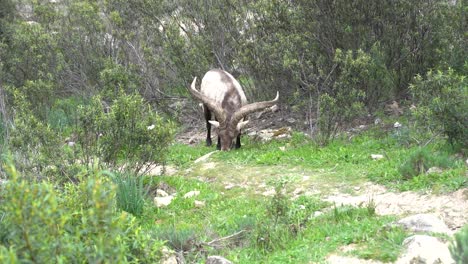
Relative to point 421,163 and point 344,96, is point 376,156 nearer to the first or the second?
point 421,163

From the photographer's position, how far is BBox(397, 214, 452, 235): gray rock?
5.44 m

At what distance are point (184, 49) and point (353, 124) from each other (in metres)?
4.90

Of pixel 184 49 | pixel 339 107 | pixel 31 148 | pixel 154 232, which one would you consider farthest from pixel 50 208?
pixel 184 49

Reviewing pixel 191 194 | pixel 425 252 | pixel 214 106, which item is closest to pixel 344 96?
pixel 214 106

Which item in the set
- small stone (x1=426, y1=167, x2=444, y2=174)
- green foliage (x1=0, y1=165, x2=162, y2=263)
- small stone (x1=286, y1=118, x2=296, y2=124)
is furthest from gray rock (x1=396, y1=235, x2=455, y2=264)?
small stone (x1=286, y1=118, x2=296, y2=124)

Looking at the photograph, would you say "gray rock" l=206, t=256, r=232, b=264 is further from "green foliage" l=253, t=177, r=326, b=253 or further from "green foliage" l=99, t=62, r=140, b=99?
"green foliage" l=99, t=62, r=140, b=99

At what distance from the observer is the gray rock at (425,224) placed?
5438 mm

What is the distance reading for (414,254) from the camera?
480cm

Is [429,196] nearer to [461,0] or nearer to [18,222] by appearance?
[18,222]

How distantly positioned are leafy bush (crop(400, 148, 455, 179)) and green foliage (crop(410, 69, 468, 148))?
28.3 inches

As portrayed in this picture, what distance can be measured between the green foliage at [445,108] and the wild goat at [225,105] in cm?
342

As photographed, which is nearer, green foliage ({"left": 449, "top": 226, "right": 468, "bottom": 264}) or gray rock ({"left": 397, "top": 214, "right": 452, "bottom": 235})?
green foliage ({"left": 449, "top": 226, "right": 468, "bottom": 264})

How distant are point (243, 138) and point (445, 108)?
5.40 m

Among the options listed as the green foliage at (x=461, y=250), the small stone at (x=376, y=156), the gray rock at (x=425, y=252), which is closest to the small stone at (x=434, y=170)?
the small stone at (x=376, y=156)
